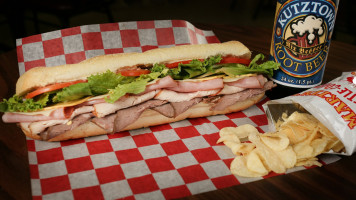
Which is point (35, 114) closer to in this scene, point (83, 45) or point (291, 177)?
point (83, 45)

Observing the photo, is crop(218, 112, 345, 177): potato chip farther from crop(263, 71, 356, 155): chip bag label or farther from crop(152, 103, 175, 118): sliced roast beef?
crop(152, 103, 175, 118): sliced roast beef

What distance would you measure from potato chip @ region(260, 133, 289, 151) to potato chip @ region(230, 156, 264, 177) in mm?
135

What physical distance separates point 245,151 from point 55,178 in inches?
34.5

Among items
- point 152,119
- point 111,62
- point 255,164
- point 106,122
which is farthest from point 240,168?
point 111,62

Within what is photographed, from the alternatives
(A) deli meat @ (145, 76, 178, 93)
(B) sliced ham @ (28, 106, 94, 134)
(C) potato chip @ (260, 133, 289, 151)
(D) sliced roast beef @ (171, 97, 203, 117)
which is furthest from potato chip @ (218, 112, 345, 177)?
(B) sliced ham @ (28, 106, 94, 134)

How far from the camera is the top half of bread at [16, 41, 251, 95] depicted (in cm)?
194

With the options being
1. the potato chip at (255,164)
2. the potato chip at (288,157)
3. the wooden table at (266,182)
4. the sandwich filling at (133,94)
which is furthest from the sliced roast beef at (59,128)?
the potato chip at (288,157)

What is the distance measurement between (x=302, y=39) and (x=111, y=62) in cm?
106

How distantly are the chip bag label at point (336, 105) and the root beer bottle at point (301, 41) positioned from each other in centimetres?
13

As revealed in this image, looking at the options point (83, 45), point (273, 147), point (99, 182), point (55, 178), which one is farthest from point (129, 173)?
point (83, 45)

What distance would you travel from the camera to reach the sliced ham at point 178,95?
77.9 inches

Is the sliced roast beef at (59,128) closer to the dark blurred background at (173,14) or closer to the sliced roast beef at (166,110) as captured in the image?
the sliced roast beef at (166,110)

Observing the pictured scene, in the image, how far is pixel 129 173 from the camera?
167cm

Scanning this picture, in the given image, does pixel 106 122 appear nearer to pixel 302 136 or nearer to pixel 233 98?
pixel 233 98
